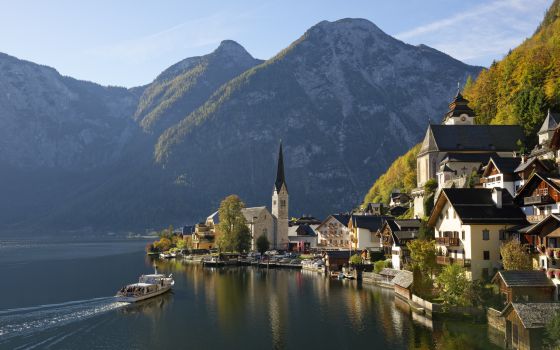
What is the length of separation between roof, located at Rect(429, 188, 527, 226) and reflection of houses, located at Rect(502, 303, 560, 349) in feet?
60.7

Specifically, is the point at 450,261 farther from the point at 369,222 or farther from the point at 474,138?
the point at 369,222

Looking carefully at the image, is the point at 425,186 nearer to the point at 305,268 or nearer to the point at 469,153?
the point at 469,153

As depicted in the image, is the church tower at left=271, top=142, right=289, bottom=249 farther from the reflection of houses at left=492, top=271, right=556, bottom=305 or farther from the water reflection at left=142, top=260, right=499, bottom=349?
the reflection of houses at left=492, top=271, right=556, bottom=305

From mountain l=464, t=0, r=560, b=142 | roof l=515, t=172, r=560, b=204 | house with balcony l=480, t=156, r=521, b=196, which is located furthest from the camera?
mountain l=464, t=0, r=560, b=142

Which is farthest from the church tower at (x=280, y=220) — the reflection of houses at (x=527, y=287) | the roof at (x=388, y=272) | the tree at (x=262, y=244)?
the reflection of houses at (x=527, y=287)

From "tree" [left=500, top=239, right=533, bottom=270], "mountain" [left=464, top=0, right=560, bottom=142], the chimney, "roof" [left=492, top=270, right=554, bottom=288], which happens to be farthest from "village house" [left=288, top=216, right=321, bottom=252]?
"roof" [left=492, top=270, right=554, bottom=288]

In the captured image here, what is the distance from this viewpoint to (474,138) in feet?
362

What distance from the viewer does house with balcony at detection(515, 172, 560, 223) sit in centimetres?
5994

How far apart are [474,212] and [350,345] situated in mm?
24300

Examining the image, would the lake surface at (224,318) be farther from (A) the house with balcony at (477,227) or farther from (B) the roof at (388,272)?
(A) the house with balcony at (477,227)

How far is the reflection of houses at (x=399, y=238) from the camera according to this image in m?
93.1

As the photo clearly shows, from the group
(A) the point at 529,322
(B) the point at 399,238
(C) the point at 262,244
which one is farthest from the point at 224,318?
(C) the point at 262,244

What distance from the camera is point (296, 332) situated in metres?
58.6

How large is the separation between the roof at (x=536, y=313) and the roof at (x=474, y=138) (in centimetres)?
6597
